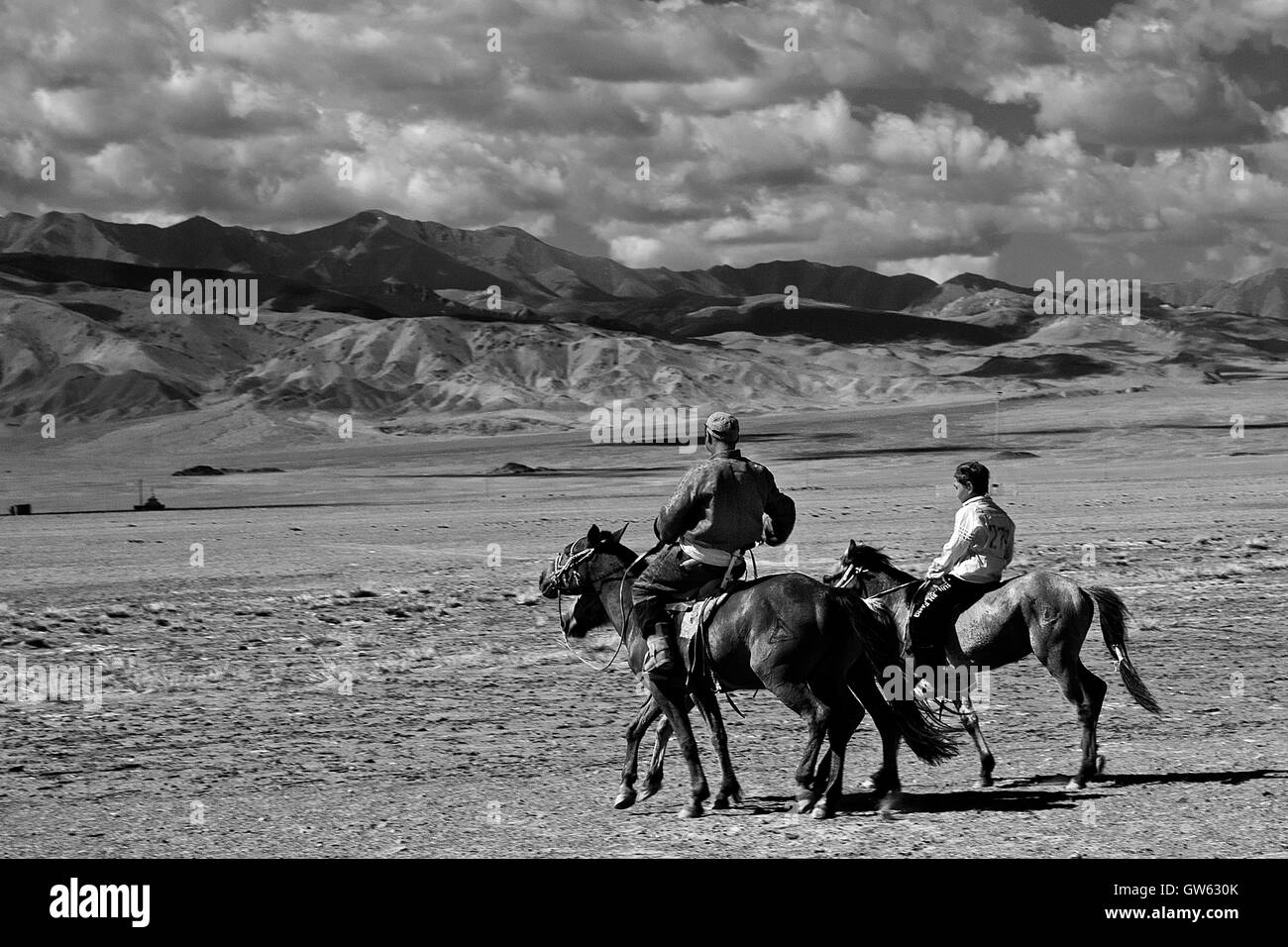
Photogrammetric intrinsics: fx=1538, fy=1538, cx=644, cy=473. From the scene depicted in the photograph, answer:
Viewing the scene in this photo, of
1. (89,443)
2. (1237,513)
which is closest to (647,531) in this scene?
(1237,513)

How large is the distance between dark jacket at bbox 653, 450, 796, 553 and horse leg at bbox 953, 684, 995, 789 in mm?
2086

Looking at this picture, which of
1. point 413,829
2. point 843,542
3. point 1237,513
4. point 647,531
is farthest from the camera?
point 1237,513

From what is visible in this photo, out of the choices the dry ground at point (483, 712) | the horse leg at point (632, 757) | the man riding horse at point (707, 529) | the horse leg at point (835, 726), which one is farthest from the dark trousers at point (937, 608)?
the horse leg at point (632, 757)

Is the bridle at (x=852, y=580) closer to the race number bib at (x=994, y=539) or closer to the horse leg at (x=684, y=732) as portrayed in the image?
the race number bib at (x=994, y=539)

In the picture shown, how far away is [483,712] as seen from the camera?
14117 mm

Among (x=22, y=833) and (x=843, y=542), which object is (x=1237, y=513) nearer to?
(x=843, y=542)

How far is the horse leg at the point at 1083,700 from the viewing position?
33.2ft

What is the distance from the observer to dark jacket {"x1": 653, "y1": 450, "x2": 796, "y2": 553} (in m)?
9.29

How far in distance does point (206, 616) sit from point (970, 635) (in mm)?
13802

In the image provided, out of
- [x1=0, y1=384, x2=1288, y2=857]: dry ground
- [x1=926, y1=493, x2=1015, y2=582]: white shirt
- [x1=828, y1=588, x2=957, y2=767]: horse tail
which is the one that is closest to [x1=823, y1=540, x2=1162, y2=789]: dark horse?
[x1=926, y1=493, x2=1015, y2=582]: white shirt

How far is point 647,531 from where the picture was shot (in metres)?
37.8

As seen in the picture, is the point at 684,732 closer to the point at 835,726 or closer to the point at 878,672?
the point at 835,726

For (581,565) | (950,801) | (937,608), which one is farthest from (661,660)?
(937,608)

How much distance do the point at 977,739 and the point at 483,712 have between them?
5.31 meters
